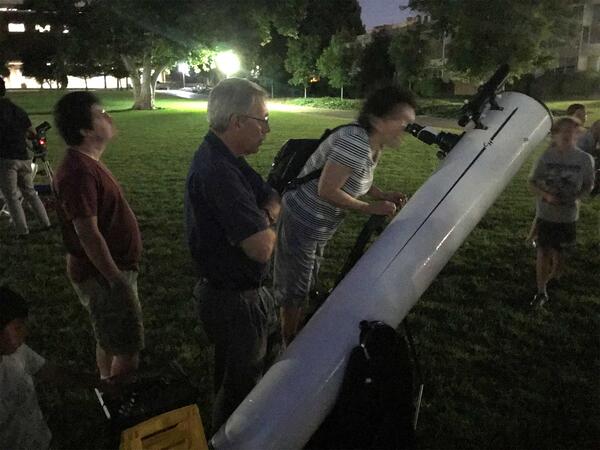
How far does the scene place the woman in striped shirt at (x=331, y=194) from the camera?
2.69m

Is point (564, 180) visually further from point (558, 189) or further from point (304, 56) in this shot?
point (304, 56)

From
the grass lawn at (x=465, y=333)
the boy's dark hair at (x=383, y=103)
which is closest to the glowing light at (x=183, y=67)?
the grass lawn at (x=465, y=333)

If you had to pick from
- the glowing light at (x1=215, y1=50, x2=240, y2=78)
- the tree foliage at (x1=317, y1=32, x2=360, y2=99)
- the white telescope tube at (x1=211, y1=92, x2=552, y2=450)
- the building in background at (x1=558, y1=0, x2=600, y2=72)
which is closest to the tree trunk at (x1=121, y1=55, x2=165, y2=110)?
the glowing light at (x1=215, y1=50, x2=240, y2=78)

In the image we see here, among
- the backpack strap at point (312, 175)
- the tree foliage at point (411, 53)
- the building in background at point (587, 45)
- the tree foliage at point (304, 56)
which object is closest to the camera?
the backpack strap at point (312, 175)

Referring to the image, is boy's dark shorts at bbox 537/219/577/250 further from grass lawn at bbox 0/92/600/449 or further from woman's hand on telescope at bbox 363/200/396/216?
woman's hand on telescope at bbox 363/200/396/216

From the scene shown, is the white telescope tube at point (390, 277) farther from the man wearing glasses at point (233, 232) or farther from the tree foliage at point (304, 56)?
the tree foliage at point (304, 56)

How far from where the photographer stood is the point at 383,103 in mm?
2744

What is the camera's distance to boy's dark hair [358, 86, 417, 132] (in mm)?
2744

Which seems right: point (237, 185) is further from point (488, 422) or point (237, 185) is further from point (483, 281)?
point (483, 281)

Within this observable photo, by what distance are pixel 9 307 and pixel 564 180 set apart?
3777 millimetres

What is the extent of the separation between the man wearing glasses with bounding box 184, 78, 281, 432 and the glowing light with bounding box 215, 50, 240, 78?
33637 mm

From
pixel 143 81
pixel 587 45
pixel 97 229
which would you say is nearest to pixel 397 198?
pixel 97 229

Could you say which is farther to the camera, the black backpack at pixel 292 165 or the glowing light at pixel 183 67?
the glowing light at pixel 183 67

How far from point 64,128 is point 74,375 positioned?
3.48ft
